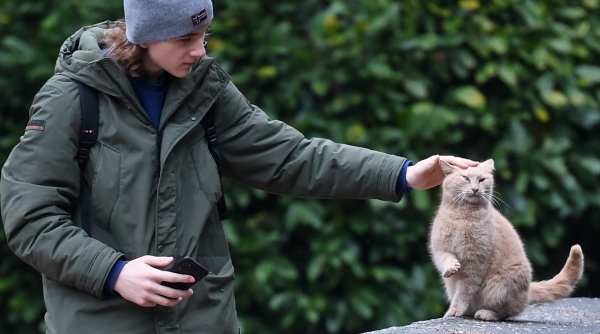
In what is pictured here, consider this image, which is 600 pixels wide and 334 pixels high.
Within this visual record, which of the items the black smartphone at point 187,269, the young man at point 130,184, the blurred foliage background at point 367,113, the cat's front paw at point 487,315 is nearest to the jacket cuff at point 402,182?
the young man at point 130,184

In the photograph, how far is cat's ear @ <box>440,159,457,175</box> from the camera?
10.5 feet

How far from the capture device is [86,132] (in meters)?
2.57

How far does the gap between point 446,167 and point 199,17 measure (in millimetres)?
1120

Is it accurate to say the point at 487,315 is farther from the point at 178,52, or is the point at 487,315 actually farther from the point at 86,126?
the point at 86,126

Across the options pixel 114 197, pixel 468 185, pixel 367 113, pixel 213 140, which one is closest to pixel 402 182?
pixel 468 185

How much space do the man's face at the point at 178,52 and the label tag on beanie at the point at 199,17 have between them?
29 mm

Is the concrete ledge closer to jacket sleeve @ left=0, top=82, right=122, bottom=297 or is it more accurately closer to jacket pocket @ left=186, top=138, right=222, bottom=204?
jacket pocket @ left=186, top=138, right=222, bottom=204

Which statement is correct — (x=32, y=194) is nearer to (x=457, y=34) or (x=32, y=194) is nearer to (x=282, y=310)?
(x=282, y=310)

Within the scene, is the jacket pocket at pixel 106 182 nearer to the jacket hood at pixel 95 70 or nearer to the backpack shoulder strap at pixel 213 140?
the jacket hood at pixel 95 70

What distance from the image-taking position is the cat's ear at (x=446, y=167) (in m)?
3.21

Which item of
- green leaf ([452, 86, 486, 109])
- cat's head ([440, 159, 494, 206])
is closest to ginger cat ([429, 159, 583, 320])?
cat's head ([440, 159, 494, 206])

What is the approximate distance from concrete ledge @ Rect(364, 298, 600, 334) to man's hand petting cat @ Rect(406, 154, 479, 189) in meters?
0.53

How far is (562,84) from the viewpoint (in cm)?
582

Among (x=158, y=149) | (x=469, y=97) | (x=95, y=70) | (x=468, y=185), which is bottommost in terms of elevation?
(x=469, y=97)
